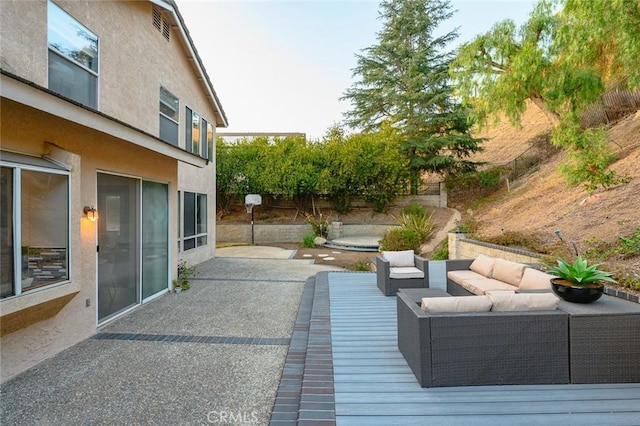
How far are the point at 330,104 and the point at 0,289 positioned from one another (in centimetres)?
2073

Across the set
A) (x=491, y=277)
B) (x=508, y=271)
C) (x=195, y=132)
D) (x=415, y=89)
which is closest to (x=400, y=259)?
(x=491, y=277)

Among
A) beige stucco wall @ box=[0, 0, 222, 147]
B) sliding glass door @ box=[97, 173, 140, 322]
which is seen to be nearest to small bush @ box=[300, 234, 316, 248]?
beige stucco wall @ box=[0, 0, 222, 147]

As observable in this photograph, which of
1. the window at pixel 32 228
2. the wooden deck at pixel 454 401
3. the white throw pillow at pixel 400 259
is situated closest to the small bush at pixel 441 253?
the white throw pillow at pixel 400 259

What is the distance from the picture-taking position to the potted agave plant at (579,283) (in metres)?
3.01

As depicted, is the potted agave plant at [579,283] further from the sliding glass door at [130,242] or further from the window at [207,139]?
the window at [207,139]

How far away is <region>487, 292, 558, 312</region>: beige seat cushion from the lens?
9.27 feet

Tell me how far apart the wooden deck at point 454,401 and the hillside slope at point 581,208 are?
427 cm

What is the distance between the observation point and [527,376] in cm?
272

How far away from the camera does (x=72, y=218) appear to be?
3.89m

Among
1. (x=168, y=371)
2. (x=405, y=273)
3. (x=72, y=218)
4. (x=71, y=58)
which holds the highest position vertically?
(x=71, y=58)

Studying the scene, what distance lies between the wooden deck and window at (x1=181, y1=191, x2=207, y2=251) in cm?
680

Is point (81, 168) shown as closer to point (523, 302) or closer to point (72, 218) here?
point (72, 218)

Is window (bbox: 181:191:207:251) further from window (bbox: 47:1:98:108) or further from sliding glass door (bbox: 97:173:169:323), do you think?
window (bbox: 47:1:98:108)

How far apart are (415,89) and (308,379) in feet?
57.7
